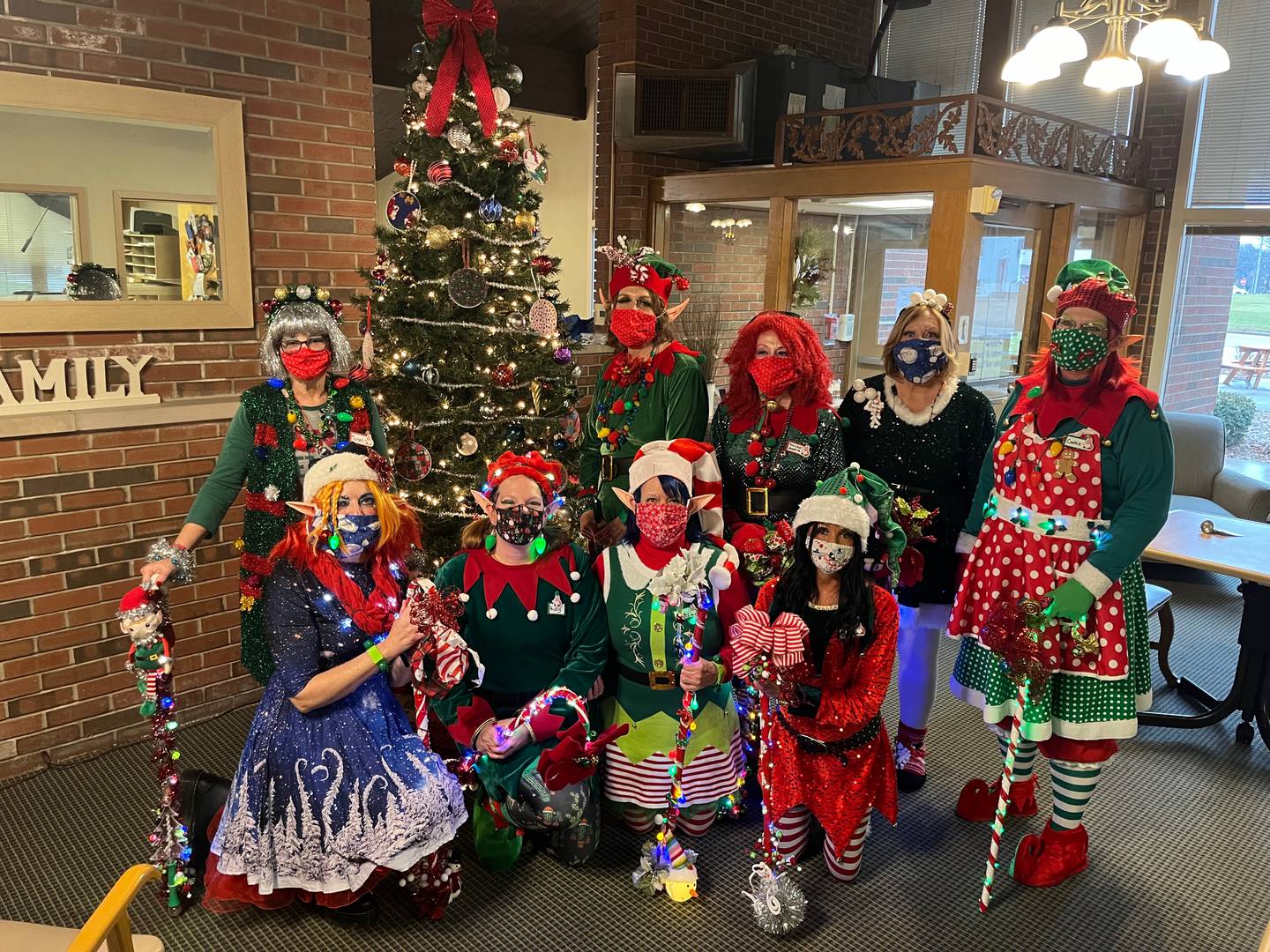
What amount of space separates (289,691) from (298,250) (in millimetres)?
2165

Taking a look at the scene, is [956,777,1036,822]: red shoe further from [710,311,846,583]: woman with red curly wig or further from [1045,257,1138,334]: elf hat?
[1045,257,1138,334]: elf hat

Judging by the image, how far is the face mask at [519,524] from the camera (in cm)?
266

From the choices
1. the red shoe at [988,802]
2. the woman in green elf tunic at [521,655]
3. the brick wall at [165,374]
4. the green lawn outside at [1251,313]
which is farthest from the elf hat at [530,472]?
the green lawn outside at [1251,313]

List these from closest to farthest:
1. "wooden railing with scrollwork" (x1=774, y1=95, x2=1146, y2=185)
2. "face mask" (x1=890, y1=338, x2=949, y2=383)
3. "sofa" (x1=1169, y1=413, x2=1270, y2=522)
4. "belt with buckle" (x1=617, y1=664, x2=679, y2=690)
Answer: "belt with buckle" (x1=617, y1=664, x2=679, y2=690)
"face mask" (x1=890, y1=338, x2=949, y2=383)
"wooden railing with scrollwork" (x1=774, y1=95, x2=1146, y2=185)
"sofa" (x1=1169, y1=413, x2=1270, y2=522)

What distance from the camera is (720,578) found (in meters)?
2.73

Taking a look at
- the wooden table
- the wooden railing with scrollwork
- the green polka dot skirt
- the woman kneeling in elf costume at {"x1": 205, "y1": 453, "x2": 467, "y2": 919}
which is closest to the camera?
the woman kneeling in elf costume at {"x1": 205, "y1": 453, "x2": 467, "y2": 919}

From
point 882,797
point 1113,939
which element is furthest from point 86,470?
point 1113,939

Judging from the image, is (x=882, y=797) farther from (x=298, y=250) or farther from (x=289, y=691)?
(x=298, y=250)

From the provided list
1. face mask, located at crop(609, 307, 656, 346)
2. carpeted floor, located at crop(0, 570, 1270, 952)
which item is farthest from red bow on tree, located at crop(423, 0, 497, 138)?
carpeted floor, located at crop(0, 570, 1270, 952)

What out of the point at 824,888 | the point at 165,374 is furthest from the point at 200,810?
the point at 824,888

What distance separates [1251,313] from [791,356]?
5089 millimetres

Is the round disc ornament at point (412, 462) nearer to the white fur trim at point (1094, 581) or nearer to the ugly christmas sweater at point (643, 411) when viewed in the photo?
the ugly christmas sweater at point (643, 411)

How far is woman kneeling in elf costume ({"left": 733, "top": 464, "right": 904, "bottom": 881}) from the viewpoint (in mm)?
2551

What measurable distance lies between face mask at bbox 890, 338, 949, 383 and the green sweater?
63 centimetres
